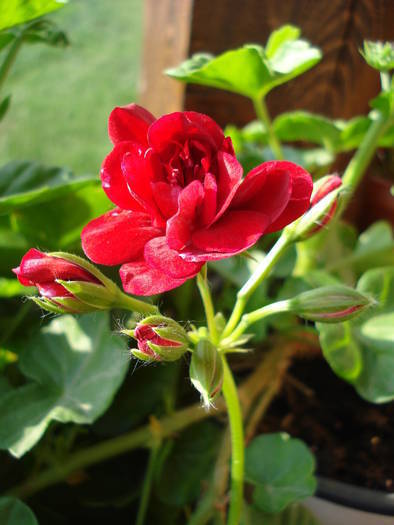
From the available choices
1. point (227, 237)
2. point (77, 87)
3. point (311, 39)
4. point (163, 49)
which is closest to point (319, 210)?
point (227, 237)

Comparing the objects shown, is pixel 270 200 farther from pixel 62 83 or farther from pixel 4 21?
pixel 62 83

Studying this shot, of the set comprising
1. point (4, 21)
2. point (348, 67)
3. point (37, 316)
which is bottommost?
point (37, 316)

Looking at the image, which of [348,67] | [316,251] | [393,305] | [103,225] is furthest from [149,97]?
[103,225]

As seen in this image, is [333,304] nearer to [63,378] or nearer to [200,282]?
[200,282]

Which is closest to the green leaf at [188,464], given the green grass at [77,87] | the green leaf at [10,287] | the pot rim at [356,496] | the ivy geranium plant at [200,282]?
the ivy geranium plant at [200,282]

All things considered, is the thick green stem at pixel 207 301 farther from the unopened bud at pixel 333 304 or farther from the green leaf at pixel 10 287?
the green leaf at pixel 10 287

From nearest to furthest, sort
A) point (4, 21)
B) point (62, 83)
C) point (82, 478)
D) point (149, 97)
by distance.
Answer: point (4, 21) < point (82, 478) < point (149, 97) < point (62, 83)
